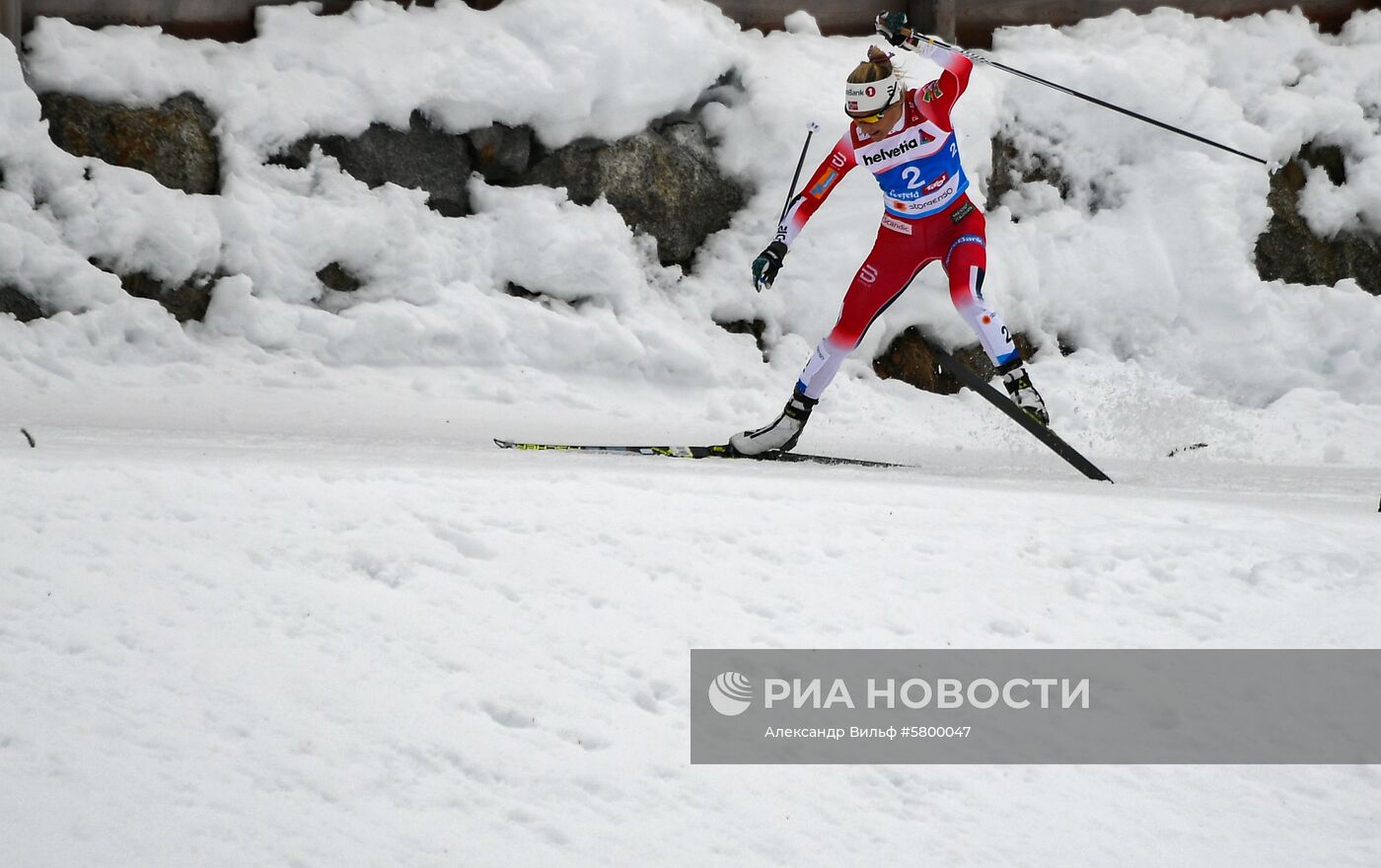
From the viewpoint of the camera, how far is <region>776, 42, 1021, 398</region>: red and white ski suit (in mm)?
6168

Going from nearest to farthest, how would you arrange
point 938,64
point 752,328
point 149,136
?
point 938,64, point 149,136, point 752,328

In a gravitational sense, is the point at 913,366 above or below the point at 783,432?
above

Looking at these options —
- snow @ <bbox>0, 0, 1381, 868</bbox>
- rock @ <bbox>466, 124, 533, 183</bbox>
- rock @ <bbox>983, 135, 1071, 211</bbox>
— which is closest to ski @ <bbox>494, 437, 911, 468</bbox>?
snow @ <bbox>0, 0, 1381, 868</bbox>

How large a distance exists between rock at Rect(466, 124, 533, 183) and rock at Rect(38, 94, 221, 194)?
68.1 inches

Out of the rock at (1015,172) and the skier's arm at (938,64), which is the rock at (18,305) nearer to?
the skier's arm at (938,64)

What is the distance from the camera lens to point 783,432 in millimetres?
6430

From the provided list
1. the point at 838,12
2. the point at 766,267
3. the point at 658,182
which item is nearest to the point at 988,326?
the point at 766,267

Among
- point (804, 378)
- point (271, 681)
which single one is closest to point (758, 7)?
point (804, 378)

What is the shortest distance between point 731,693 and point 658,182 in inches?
262

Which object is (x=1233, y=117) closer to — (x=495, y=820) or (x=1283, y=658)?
(x=1283, y=658)

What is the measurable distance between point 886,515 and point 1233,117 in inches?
322

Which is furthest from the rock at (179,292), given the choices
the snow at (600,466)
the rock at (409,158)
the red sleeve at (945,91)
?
the red sleeve at (945,91)

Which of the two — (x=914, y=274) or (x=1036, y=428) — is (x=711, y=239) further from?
(x=1036, y=428)

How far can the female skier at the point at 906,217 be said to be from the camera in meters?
6.14
